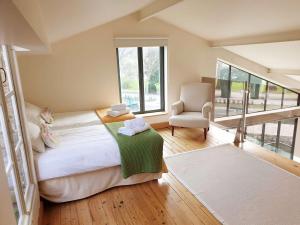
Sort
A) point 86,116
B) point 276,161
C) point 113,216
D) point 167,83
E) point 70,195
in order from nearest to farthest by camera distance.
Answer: point 113,216 < point 70,195 < point 276,161 < point 86,116 < point 167,83

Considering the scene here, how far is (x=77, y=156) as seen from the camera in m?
2.21

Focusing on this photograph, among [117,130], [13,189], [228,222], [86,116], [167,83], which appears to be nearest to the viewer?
[13,189]

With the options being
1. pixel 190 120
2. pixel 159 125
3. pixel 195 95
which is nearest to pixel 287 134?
pixel 195 95

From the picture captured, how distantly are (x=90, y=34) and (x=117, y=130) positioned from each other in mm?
1892

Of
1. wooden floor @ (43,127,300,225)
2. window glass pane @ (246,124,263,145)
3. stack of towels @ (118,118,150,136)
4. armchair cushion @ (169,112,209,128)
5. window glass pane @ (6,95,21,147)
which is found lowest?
wooden floor @ (43,127,300,225)

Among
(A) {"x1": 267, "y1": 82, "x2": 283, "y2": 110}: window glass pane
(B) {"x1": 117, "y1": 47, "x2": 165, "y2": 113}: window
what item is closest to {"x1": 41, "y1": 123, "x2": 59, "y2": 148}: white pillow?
(B) {"x1": 117, "y1": 47, "x2": 165, "y2": 113}: window

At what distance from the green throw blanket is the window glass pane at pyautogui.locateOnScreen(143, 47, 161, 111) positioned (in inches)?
79.3

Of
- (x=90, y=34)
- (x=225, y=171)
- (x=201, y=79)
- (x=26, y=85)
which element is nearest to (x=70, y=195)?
(x=225, y=171)

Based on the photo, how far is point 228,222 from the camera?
6.55 feet

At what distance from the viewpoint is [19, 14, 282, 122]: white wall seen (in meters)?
3.54

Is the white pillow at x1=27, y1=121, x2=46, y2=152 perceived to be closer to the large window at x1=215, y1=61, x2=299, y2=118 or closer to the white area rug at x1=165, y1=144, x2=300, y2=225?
the white area rug at x1=165, y1=144, x2=300, y2=225

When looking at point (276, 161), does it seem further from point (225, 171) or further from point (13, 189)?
point (13, 189)

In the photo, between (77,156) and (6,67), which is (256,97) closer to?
(77,156)

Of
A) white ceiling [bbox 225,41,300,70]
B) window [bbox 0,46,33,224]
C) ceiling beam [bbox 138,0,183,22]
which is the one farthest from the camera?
white ceiling [bbox 225,41,300,70]
